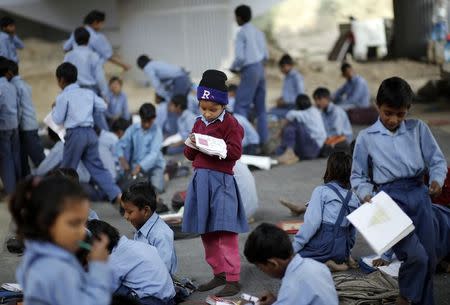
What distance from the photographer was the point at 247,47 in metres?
11.0

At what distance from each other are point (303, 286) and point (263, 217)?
3735 millimetres

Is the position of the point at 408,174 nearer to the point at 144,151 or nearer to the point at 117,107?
the point at 144,151

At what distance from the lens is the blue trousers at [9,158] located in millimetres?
9154

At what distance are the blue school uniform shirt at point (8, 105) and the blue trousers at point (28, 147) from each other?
38 centimetres

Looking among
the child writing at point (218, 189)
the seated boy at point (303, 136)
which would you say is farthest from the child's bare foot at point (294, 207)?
the seated boy at point (303, 136)

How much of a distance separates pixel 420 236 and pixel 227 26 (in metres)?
11.6

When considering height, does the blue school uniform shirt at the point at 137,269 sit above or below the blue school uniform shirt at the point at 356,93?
below

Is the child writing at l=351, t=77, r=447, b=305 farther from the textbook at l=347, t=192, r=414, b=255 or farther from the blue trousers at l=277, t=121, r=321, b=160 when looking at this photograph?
the blue trousers at l=277, t=121, r=321, b=160

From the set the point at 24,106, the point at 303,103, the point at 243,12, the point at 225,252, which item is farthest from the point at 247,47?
the point at 225,252

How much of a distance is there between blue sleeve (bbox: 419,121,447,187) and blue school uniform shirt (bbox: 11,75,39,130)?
5466mm

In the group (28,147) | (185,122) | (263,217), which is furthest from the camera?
(185,122)

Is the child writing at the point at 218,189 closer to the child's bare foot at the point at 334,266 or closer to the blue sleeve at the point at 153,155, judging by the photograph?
the child's bare foot at the point at 334,266

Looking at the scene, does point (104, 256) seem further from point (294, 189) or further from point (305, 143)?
point (305, 143)

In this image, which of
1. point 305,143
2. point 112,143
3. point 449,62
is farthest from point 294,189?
point 449,62
